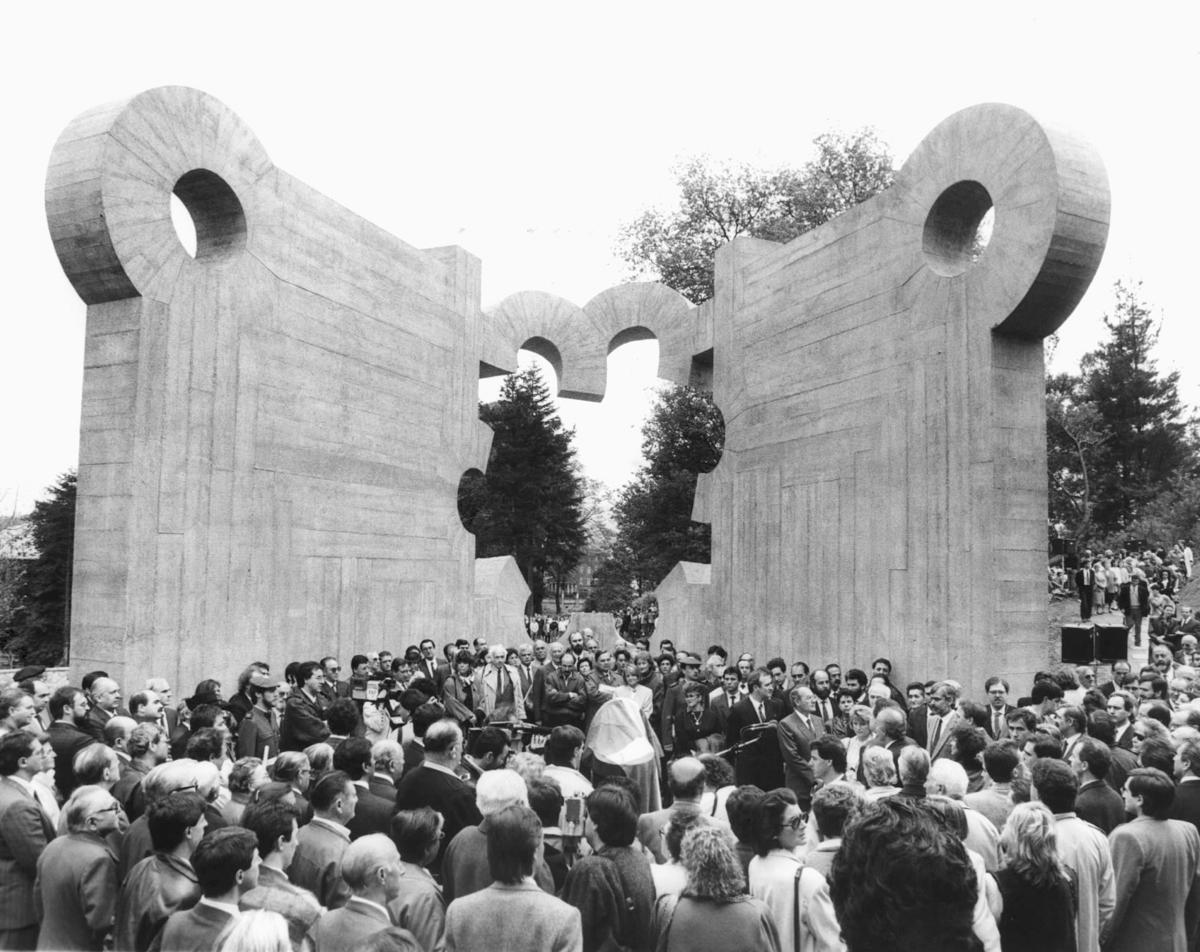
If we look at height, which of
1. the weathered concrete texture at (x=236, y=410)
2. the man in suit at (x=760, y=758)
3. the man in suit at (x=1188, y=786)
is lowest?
the man in suit at (x=760, y=758)

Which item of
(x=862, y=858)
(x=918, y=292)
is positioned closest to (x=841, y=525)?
(x=918, y=292)

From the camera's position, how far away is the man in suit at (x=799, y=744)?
7.50 m

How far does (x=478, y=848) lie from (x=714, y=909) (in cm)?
127

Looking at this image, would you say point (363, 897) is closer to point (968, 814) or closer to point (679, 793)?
point (679, 793)

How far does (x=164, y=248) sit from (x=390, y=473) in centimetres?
521

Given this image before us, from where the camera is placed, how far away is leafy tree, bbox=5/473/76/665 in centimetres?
3145

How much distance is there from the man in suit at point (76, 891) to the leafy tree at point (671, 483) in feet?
92.6

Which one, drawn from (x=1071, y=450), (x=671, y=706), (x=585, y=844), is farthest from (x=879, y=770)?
(x=1071, y=450)

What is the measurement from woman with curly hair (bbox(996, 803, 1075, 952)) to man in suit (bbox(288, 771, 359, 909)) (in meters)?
2.48

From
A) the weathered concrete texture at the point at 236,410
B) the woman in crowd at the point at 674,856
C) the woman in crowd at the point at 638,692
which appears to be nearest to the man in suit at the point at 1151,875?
the woman in crowd at the point at 674,856

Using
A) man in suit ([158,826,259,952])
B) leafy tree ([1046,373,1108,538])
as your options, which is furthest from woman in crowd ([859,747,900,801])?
leafy tree ([1046,373,1108,538])

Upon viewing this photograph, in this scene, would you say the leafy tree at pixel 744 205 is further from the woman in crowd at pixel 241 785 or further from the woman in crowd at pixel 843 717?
the woman in crowd at pixel 241 785

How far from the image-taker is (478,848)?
161 inches

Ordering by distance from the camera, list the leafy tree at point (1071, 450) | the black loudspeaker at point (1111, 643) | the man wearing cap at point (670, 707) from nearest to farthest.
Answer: the man wearing cap at point (670, 707), the black loudspeaker at point (1111, 643), the leafy tree at point (1071, 450)
